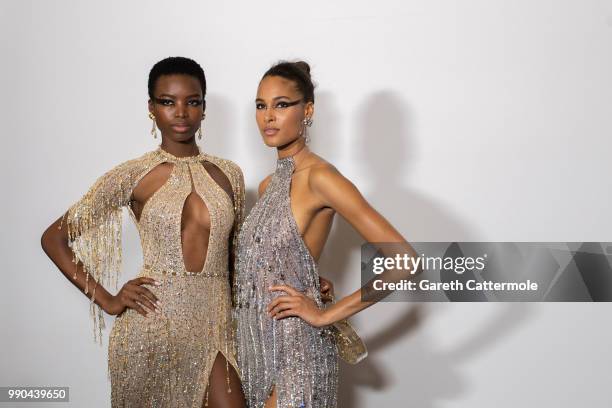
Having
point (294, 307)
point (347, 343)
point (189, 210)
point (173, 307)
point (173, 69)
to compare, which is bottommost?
point (347, 343)

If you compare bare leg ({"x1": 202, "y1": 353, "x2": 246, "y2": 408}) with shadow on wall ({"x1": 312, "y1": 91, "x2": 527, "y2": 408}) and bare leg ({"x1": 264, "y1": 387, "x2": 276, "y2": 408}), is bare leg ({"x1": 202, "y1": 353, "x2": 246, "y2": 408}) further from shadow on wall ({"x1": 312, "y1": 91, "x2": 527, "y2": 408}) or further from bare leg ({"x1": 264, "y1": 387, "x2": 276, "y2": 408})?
shadow on wall ({"x1": 312, "y1": 91, "x2": 527, "y2": 408})

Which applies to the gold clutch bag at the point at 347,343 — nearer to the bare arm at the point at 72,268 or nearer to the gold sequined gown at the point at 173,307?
the gold sequined gown at the point at 173,307

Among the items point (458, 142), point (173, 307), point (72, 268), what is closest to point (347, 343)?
point (173, 307)

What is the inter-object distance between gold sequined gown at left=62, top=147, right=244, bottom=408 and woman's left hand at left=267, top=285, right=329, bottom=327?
40cm

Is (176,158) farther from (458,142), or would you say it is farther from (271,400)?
(458,142)

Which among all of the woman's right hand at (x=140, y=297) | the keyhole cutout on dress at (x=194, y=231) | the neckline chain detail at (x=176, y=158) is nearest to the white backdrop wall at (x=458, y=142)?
the neckline chain detail at (x=176, y=158)

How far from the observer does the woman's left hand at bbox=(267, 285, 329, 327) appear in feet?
9.30

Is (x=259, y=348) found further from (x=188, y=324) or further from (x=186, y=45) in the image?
(x=186, y=45)

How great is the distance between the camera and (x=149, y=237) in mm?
3197

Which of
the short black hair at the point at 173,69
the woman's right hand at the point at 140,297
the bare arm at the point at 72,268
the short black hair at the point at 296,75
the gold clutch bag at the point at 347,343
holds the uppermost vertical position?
the short black hair at the point at 173,69

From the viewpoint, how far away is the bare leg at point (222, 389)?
306 centimetres

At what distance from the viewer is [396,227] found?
4414 millimetres

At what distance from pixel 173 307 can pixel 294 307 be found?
554mm

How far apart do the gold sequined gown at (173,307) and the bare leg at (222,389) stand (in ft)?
0.07
